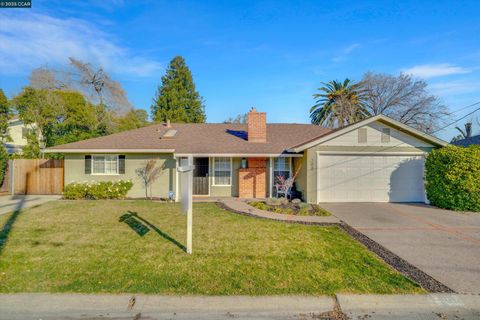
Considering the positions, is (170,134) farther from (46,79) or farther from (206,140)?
(46,79)

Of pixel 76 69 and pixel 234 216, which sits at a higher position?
pixel 76 69

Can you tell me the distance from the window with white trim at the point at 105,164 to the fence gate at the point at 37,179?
8.09ft

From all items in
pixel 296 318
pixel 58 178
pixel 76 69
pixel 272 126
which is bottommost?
pixel 296 318

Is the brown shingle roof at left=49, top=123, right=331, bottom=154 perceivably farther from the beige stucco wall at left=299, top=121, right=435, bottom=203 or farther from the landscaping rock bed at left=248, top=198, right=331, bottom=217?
the landscaping rock bed at left=248, top=198, right=331, bottom=217

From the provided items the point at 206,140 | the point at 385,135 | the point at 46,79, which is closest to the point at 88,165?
the point at 206,140

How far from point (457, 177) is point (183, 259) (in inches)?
431

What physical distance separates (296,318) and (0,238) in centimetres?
765

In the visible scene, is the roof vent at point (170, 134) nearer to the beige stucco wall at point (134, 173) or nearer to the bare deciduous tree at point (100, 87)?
the beige stucco wall at point (134, 173)

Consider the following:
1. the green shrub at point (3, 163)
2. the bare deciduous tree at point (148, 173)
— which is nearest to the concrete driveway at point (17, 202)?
the green shrub at point (3, 163)

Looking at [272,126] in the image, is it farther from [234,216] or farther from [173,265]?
[173,265]

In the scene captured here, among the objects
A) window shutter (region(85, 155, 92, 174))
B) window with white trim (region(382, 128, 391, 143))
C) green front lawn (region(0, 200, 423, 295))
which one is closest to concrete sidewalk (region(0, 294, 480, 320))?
green front lawn (region(0, 200, 423, 295))

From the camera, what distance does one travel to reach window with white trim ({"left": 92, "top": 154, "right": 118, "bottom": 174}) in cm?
1329

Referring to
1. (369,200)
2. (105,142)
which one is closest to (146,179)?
(105,142)

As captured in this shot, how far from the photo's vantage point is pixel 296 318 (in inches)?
141
